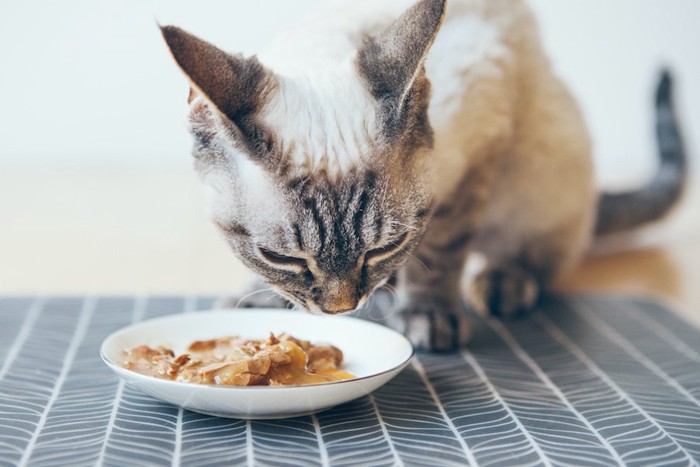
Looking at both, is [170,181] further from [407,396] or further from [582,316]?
[407,396]

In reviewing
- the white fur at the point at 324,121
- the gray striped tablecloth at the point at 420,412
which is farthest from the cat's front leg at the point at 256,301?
the white fur at the point at 324,121

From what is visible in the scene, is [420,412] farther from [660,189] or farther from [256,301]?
[660,189]

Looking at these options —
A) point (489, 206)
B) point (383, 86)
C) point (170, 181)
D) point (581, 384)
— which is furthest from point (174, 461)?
point (170, 181)

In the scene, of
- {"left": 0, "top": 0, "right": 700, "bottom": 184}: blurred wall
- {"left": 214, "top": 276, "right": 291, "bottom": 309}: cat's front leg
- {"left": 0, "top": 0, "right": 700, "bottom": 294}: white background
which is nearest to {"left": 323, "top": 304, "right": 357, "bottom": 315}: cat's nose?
{"left": 214, "top": 276, "right": 291, "bottom": 309}: cat's front leg

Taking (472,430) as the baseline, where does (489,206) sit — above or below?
above

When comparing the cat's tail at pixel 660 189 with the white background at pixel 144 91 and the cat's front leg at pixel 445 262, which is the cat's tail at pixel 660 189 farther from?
Answer: the cat's front leg at pixel 445 262

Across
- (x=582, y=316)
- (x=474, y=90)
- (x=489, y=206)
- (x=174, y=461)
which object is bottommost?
(x=582, y=316)
